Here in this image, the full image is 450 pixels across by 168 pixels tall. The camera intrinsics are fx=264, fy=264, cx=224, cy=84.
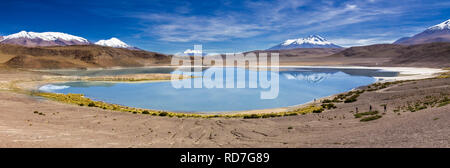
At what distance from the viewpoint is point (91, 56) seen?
148625 millimetres

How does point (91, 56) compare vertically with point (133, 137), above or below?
above

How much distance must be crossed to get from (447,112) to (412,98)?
10886mm

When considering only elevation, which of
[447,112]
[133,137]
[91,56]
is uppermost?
[91,56]
